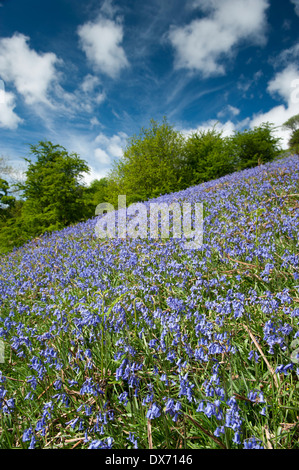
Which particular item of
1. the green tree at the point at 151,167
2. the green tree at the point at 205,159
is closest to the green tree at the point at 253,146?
the green tree at the point at 205,159

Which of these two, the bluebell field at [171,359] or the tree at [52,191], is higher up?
the tree at [52,191]

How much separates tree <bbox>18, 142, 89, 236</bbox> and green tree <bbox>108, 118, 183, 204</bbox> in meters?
4.95

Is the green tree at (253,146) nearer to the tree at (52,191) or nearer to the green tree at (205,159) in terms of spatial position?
the green tree at (205,159)

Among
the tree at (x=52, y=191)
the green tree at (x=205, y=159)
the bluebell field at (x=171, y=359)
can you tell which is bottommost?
the bluebell field at (x=171, y=359)

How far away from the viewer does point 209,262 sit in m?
3.99

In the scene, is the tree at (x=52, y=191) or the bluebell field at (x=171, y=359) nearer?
the bluebell field at (x=171, y=359)

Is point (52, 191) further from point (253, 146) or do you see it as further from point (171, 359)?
point (253, 146)

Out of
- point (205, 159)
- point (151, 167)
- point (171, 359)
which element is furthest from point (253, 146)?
point (171, 359)

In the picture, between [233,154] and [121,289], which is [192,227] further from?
[233,154]

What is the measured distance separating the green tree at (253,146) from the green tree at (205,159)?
129cm

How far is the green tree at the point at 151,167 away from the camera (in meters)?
22.4

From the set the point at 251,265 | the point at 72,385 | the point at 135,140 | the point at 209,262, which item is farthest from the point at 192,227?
the point at 135,140

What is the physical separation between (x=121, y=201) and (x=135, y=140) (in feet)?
28.3
